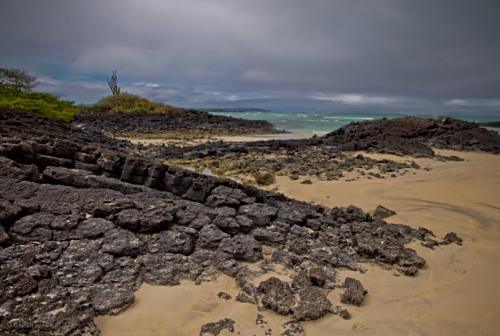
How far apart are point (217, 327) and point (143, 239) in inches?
69.2

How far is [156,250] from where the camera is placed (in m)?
4.58

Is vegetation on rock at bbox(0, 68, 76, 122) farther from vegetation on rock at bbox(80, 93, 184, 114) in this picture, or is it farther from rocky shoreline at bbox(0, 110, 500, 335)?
rocky shoreline at bbox(0, 110, 500, 335)

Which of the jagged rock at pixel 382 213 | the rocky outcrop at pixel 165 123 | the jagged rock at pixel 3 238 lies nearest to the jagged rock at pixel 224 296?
the jagged rock at pixel 3 238

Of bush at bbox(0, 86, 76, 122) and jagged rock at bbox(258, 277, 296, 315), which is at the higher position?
bush at bbox(0, 86, 76, 122)

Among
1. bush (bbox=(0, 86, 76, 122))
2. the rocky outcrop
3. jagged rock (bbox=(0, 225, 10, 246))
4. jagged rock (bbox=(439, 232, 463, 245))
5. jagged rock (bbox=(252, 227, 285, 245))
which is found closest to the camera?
jagged rock (bbox=(0, 225, 10, 246))

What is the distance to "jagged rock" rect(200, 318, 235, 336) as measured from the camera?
349 centimetres

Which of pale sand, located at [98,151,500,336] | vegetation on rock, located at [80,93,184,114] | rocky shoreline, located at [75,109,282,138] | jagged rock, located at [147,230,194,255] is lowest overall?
pale sand, located at [98,151,500,336]

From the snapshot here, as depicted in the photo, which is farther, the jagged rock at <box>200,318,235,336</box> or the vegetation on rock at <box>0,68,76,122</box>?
the vegetation on rock at <box>0,68,76,122</box>

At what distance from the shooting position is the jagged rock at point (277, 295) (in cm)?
384

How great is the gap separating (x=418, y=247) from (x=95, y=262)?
5.21 metres

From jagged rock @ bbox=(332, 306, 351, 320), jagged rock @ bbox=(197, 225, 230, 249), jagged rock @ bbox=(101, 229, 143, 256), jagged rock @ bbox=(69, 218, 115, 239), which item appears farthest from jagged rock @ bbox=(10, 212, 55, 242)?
jagged rock @ bbox=(332, 306, 351, 320)

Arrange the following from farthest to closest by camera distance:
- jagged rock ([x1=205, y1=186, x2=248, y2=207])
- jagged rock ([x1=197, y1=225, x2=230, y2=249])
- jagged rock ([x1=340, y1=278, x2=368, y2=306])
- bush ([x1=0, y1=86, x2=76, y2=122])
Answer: bush ([x1=0, y1=86, x2=76, y2=122]), jagged rock ([x1=205, y1=186, x2=248, y2=207]), jagged rock ([x1=197, y1=225, x2=230, y2=249]), jagged rock ([x1=340, y1=278, x2=368, y2=306])

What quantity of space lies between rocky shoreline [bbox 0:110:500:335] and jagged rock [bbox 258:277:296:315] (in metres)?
0.01

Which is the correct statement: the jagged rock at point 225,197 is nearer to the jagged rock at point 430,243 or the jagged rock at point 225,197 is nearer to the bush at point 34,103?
the jagged rock at point 430,243
